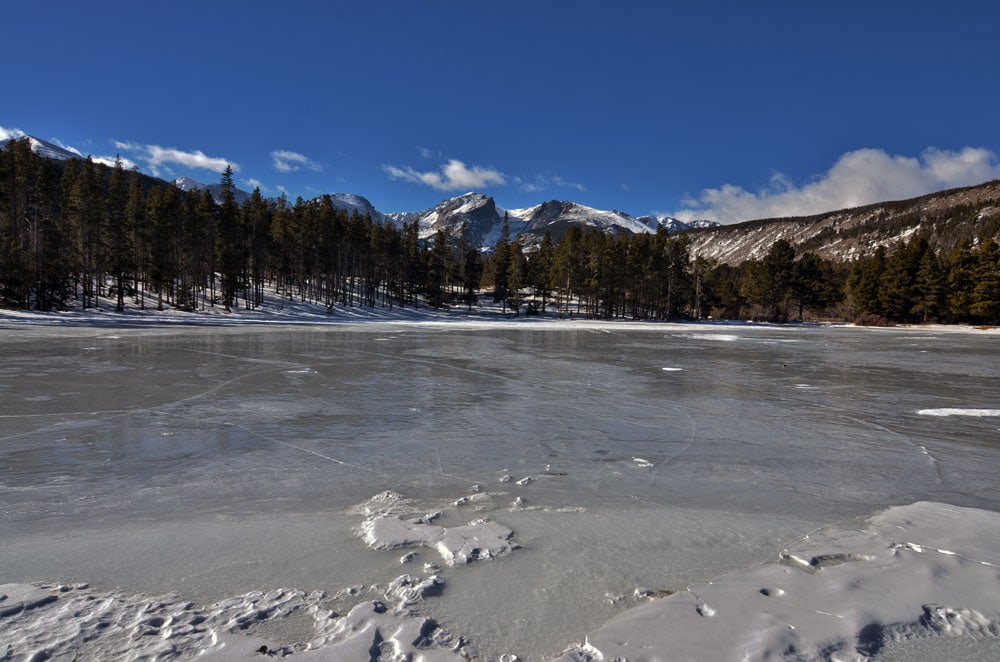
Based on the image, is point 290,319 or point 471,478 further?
point 290,319

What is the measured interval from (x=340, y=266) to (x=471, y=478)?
71010 mm

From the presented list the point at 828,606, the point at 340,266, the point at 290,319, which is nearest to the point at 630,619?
the point at 828,606

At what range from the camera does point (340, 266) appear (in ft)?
237

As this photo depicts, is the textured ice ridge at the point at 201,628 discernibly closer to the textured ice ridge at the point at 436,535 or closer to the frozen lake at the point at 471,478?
the frozen lake at the point at 471,478

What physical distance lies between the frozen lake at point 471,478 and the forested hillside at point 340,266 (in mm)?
40392

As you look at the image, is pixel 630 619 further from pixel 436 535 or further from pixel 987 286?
pixel 987 286

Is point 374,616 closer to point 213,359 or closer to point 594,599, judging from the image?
point 594,599

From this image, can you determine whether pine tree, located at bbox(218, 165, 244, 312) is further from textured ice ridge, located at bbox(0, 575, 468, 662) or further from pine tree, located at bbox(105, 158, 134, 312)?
textured ice ridge, located at bbox(0, 575, 468, 662)

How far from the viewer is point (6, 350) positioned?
17234mm

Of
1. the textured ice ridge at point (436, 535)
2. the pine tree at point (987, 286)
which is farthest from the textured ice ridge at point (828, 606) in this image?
the pine tree at point (987, 286)

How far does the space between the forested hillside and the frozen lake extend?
40.4 metres

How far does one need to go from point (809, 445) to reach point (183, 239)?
187 ft

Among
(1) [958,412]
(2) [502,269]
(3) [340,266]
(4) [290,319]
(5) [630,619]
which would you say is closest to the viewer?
(5) [630,619]

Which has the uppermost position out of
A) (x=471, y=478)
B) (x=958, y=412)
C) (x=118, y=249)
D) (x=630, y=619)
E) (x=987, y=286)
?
(x=987, y=286)
